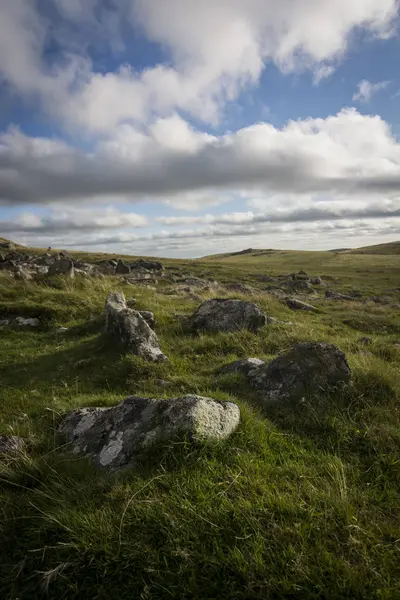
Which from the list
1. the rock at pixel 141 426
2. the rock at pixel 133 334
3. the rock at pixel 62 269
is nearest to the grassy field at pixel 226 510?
the rock at pixel 141 426

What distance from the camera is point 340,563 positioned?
276 centimetres

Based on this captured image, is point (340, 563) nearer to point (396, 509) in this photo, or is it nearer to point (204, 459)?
point (396, 509)

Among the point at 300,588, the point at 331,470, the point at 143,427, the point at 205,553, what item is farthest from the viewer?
the point at 143,427

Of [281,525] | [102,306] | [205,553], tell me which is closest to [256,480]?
[281,525]

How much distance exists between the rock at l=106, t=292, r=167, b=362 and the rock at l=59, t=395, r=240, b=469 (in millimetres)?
3085

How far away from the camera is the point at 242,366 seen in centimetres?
753

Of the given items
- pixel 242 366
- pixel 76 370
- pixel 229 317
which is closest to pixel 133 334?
pixel 76 370

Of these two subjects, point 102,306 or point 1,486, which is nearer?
point 1,486

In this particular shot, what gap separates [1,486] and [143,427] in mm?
1806

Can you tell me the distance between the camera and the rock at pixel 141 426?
4.34m

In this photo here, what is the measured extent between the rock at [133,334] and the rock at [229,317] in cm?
265

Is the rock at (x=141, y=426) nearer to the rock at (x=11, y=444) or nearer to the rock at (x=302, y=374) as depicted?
the rock at (x=11, y=444)

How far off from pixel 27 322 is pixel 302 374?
9891 millimetres

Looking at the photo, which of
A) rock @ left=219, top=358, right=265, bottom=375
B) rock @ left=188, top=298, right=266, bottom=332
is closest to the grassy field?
rock @ left=219, top=358, right=265, bottom=375
